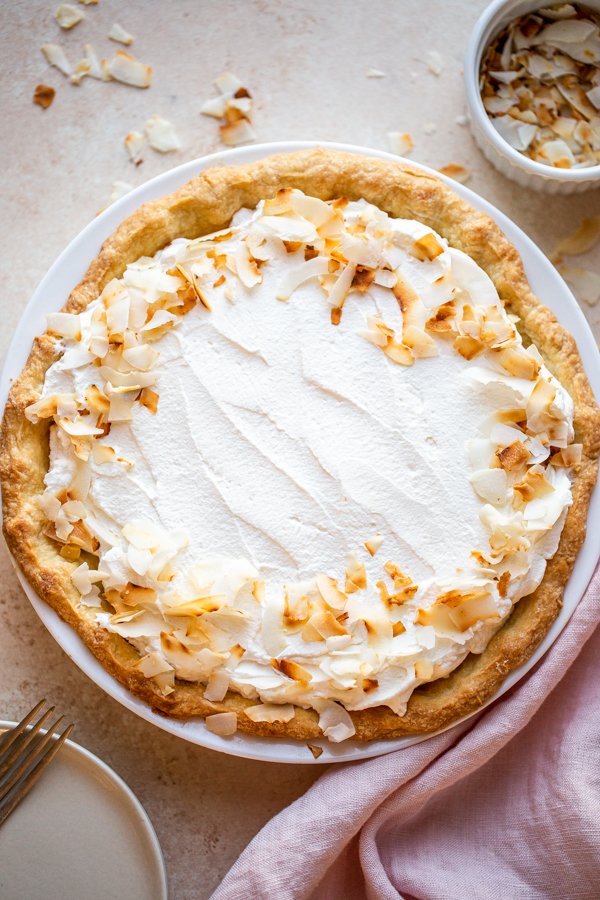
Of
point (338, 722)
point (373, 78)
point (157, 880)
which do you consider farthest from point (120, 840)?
point (373, 78)

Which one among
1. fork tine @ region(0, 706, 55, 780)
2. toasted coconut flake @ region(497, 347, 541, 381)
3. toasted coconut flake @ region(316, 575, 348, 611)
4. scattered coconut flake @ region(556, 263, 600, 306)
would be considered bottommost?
fork tine @ region(0, 706, 55, 780)

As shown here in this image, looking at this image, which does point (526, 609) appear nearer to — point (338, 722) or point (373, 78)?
point (338, 722)

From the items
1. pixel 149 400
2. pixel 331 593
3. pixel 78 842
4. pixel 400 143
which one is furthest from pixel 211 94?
pixel 78 842

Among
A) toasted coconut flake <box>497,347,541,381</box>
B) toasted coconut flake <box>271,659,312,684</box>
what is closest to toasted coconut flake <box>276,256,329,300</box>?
toasted coconut flake <box>497,347,541,381</box>

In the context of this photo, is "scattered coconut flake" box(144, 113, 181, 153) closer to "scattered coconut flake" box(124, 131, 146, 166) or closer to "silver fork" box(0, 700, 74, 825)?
"scattered coconut flake" box(124, 131, 146, 166)

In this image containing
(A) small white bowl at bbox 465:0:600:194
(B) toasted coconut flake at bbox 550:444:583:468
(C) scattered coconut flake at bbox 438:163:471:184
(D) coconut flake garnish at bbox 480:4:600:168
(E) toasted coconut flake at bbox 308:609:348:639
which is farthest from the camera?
(C) scattered coconut flake at bbox 438:163:471:184

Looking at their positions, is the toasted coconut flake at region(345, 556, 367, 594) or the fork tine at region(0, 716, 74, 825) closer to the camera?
the toasted coconut flake at region(345, 556, 367, 594)
